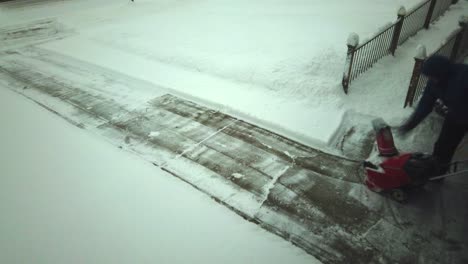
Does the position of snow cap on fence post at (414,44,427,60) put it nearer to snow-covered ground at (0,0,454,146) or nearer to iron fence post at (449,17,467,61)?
snow-covered ground at (0,0,454,146)

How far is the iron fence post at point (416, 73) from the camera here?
16.2ft

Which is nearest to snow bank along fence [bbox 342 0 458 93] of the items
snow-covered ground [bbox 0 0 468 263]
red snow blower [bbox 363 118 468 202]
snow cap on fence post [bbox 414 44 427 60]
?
snow-covered ground [bbox 0 0 468 263]

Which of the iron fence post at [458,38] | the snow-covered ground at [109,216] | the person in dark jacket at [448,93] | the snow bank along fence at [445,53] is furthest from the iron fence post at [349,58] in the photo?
the snow-covered ground at [109,216]

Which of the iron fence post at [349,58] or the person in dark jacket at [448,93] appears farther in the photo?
the iron fence post at [349,58]

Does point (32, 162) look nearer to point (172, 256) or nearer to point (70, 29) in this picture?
point (172, 256)

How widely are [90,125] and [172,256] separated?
367cm

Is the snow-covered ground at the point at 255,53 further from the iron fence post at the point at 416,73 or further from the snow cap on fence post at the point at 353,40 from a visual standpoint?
the snow cap on fence post at the point at 353,40

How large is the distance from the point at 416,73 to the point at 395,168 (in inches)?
101

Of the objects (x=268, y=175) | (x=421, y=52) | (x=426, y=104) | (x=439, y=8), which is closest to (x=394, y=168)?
(x=426, y=104)

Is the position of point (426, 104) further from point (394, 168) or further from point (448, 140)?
point (394, 168)

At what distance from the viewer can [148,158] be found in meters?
4.86

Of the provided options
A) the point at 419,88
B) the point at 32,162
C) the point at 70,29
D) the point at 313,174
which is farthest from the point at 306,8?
the point at 32,162

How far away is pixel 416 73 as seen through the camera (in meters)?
5.09

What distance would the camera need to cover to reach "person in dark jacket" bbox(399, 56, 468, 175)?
326cm
